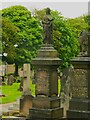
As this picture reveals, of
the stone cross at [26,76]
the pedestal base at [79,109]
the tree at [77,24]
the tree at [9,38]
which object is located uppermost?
the tree at [77,24]

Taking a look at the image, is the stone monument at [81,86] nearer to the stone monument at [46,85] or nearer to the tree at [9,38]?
the stone monument at [46,85]

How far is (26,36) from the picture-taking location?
44.0m

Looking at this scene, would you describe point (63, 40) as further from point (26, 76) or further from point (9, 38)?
point (26, 76)

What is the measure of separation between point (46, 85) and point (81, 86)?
2303mm

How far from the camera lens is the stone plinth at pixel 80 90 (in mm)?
12258

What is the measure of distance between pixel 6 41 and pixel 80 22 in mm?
23720

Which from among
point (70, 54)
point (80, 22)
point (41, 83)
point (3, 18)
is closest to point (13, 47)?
point (3, 18)

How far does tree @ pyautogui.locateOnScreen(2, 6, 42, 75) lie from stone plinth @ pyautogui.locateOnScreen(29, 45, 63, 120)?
94.2 feet

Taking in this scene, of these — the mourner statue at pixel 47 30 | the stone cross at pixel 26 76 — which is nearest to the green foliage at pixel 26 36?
the stone cross at pixel 26 76

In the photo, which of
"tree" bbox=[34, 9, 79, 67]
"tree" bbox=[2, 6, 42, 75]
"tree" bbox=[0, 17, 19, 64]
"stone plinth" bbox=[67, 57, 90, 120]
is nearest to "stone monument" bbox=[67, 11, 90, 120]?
"stone plinth" bbox=[67, 57, 90, 120]

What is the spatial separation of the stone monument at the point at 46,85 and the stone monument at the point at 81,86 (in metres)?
1.61

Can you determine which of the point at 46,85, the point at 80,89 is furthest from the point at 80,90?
the point at 46,85

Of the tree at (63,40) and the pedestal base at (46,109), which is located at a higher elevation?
the tree at (63,40)

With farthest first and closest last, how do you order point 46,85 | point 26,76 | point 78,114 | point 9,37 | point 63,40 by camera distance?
point 63,40 < point 9,37 < point 26,76 < point 46,85 < point 78,114
